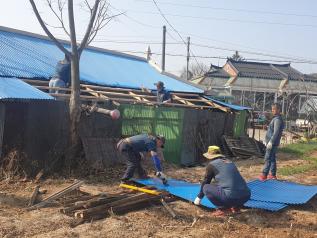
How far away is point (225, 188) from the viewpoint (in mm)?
7305

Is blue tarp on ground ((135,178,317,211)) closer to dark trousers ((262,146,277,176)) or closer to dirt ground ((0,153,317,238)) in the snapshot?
dirt ground ((0,153,317,238))

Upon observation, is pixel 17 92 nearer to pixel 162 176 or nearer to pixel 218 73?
pixel 162 176

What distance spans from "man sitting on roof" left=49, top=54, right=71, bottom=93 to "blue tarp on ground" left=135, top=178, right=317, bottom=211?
4.27 metres

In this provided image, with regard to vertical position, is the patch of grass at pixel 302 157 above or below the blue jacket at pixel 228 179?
below

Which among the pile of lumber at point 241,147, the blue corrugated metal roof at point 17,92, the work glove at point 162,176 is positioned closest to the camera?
the work glove at point 162,176

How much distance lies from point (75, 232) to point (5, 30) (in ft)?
35.5

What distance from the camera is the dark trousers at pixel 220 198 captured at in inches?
287

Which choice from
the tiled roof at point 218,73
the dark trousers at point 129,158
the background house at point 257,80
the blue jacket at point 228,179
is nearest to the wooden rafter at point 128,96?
the dark trousers at point 129,158

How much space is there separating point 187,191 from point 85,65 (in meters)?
8.81

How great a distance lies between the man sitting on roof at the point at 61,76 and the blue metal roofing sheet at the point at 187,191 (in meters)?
4.27

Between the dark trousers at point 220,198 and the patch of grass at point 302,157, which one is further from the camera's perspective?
the patch of grass at point 302,157

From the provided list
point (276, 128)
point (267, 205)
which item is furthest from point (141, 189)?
point (276, 128)

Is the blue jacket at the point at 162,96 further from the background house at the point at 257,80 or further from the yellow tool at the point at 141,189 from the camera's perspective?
the background house at the point at 257,80

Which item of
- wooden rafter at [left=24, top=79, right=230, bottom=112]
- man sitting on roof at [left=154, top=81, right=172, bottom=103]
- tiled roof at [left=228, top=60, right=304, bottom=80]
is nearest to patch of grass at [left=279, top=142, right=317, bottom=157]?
wooden rafter at [left=24, top=79, right=230, bottom=112]
